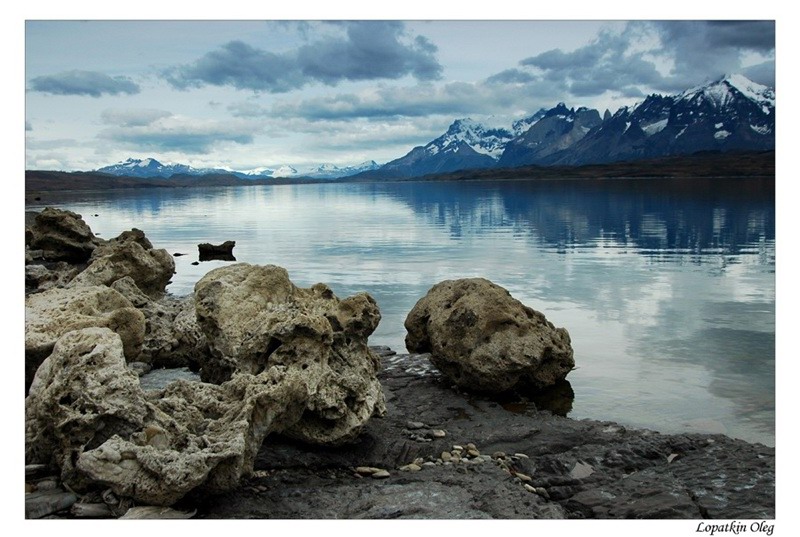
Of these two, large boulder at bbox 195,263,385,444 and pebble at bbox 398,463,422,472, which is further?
large boulder at bbox 195,263,385,444

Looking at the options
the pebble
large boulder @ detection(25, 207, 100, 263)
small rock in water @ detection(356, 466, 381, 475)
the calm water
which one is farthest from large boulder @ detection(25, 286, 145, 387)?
large boulder @ detection(25, 207, 100, 263)

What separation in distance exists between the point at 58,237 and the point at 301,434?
18139 mm

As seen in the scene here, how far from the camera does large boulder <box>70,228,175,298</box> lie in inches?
589

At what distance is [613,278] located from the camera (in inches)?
828

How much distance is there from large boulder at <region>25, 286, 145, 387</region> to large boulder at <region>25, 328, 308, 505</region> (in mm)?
1036

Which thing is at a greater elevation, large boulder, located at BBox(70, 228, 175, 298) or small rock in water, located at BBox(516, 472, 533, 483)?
large boulder, located at BBox(70, 228, 175, 298)

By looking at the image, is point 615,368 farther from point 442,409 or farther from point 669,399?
point 442,409

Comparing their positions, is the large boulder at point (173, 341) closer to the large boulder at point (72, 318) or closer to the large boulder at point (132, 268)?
the large boulder at point (72, 318)

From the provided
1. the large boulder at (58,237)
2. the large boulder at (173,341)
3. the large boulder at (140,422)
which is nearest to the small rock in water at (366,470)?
the large boulder at (140,422)

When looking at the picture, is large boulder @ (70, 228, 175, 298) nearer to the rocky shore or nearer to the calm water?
the calm water

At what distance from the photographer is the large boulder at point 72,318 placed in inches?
315

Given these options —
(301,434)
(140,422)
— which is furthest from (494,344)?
(140,422)
